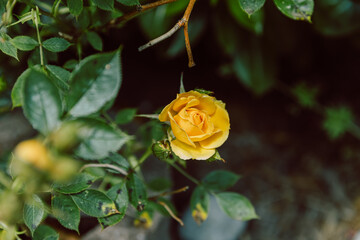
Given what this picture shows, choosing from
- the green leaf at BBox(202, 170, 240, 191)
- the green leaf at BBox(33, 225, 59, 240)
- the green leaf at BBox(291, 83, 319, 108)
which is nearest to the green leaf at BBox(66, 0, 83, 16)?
the green leaf at BBox(33, 225, 59, 240)

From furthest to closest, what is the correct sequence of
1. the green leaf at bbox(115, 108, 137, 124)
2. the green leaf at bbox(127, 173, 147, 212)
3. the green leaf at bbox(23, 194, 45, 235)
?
the green leaf at bbox(115, 108, 137, 124), the green leaf at bbox(127, 173, 147, 212), the green leaf at bbox(23, 194, 45, 235)

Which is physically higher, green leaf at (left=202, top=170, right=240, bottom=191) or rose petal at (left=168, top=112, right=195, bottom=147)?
rose petal at (left=168, top=112, right=195, bottom=147)

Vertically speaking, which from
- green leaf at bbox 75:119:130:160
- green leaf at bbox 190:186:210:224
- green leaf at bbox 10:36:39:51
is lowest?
green leaf at bbox 190:186:210:224

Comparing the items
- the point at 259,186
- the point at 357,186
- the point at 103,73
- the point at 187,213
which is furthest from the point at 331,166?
the point at 103,73

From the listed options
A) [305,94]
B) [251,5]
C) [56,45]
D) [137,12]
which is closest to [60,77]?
[56,45]

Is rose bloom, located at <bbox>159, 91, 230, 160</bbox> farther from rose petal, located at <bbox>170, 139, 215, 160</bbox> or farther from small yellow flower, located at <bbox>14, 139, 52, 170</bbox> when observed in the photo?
small yellow flower, located at <bbox>14, 139, 52, 170</bbox>

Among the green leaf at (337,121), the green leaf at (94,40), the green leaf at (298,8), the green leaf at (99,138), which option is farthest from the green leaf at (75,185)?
the green leaf at (337,121)
